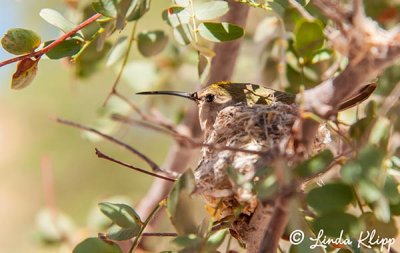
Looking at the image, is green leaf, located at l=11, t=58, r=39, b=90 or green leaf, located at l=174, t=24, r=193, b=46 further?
green leaf, located at l=174, t=24, r=193, b=46

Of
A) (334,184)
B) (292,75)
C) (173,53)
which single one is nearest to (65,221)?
(173,53)

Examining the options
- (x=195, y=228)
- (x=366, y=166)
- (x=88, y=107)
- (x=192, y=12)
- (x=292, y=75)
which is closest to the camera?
(x=366, y=166)

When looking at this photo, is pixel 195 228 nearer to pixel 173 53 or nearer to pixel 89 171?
pixel 173 53

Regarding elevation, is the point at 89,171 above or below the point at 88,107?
below

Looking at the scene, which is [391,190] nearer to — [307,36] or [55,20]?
[307,36]

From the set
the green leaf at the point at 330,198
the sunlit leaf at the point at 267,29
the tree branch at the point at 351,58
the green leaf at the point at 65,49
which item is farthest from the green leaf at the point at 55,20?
the sunlit leaf at the point at 267,29

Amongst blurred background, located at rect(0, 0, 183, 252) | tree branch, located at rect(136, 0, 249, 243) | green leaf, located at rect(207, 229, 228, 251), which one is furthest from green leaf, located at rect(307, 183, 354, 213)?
blurred background, located at rect(0, 0, 183, 252)

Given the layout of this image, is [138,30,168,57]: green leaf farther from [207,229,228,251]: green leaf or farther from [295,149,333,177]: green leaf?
[295,149,333,177]: green leaf
